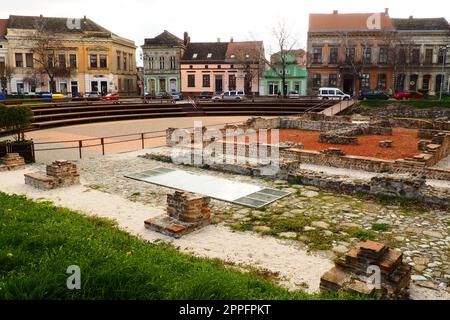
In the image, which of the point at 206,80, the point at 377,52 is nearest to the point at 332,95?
the point at 377,52

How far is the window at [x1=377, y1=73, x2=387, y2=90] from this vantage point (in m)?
53.6

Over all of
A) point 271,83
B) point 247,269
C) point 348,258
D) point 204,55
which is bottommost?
point 247,269

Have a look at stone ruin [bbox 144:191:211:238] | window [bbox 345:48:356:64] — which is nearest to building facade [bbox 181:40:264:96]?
window [bbox 345:48:356:64]

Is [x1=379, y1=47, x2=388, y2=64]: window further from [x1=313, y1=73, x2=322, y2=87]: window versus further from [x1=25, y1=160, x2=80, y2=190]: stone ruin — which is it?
[x1=25, y1=160, x2=80, y2=190]: stone ruin

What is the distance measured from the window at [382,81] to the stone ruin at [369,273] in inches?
2068

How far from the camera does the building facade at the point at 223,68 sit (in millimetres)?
57656

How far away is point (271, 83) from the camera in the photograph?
2238 inches

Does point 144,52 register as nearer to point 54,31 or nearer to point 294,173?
point 54,31

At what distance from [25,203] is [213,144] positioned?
964 centimetres

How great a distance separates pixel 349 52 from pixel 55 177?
50.2 m

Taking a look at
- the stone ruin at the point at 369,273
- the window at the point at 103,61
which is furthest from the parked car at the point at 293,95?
the stone ruin at the point at 369,273

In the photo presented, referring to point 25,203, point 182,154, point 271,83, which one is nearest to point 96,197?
point 25,203

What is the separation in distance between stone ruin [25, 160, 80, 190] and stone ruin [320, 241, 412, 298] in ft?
26.9

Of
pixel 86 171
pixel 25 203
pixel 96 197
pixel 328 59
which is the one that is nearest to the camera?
pixel 25 203
